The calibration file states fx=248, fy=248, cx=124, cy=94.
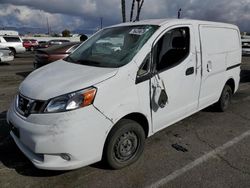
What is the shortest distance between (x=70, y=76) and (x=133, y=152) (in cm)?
130

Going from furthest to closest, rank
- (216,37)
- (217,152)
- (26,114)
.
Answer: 1. (216,37)
2. (217,152)
3. (26,114)

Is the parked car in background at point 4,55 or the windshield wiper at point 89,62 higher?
the windshield wiper at point 89,62

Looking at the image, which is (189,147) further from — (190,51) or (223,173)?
(190,51)

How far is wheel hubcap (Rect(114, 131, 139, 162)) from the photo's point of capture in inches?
121

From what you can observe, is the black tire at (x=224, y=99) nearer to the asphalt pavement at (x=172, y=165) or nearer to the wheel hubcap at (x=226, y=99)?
the wheel hubcap at (x=226, y=99)

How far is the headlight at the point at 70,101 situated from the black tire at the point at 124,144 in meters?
0.53

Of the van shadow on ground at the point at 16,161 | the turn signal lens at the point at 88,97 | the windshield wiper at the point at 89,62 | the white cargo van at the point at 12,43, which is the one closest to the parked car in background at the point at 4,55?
the white cargo van at the point at 12,43

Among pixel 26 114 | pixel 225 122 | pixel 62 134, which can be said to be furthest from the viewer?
pixel 225 122

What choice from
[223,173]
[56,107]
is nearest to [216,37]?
[223,173]

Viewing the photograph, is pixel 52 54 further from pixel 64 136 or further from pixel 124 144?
pixel 64 136

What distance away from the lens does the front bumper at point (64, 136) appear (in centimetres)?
257

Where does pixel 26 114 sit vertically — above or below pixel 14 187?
above

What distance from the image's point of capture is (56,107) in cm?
261

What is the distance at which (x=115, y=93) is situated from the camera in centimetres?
282
